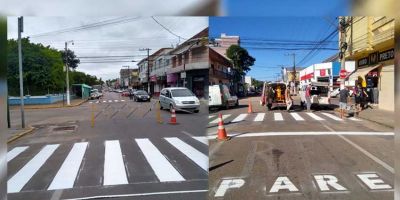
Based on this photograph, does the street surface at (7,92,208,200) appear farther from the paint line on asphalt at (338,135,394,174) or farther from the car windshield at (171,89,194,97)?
the paint line on asphalt at (338,135,394,174)

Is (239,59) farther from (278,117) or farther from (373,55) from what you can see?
(373,55)

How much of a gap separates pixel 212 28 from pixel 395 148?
3.79 ft

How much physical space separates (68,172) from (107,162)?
0.85 meters

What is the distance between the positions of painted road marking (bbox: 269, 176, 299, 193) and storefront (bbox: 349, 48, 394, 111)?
0.61 meters

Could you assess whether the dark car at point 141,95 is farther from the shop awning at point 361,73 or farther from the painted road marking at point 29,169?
the shop awning at point 361,73

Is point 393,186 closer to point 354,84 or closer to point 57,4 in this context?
point 354,84

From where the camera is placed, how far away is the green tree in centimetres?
213

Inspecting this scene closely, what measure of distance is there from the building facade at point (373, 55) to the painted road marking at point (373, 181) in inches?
14.6

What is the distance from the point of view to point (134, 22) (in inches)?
88.1

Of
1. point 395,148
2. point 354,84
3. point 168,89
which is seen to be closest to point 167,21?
point 168,89

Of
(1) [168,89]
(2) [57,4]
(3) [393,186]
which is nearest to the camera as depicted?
(2) [57,4]

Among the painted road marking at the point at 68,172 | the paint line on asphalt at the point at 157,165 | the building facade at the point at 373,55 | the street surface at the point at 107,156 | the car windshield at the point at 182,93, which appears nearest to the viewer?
the building facade at the point at 373,55

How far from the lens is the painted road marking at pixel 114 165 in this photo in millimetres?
3377

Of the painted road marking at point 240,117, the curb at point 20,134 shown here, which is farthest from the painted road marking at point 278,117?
the curb at point 20,134
